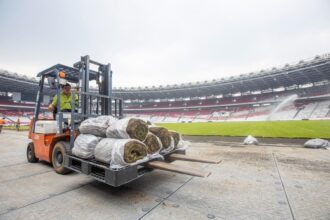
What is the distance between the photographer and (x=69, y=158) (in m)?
3.42

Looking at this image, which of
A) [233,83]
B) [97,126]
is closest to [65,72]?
[97,126]

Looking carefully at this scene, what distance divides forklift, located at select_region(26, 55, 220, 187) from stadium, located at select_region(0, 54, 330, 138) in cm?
2107

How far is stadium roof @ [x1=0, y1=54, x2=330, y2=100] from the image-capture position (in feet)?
103

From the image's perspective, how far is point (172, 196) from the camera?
2.98m

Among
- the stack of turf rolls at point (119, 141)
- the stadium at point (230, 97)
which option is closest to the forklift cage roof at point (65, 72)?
the stack of turf rolls at point (119, 141)

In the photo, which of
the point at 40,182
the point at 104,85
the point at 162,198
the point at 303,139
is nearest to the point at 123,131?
the point at 162,198

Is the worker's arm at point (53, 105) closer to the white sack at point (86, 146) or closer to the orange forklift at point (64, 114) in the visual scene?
the orange forklift at point (64, 114)

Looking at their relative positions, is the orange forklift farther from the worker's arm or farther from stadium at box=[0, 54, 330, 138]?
stadium at box=[0, 54, 330, 138]

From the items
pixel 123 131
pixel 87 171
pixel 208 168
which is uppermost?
pixel 123 131

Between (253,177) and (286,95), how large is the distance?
144 ft

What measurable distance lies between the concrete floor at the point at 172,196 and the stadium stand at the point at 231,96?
114ft

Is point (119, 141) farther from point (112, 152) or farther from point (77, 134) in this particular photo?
point (77, 134)

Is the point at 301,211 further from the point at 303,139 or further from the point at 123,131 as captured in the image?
the point at 303,139

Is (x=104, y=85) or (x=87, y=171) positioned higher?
(x=104, y=85)
